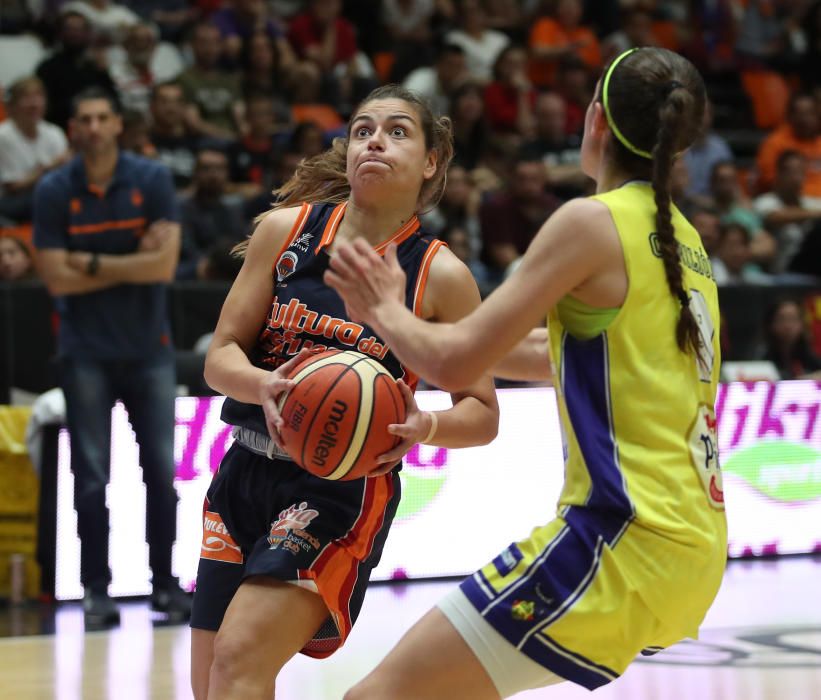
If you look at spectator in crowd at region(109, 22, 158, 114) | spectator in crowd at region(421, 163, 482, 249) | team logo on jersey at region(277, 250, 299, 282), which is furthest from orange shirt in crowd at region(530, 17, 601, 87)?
team logo on jersey at region(277, 250, 299, 282)

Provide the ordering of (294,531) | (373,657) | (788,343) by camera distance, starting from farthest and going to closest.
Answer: (788,343) → (373,657) → (294,531)

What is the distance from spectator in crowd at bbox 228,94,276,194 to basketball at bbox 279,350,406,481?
6977mm

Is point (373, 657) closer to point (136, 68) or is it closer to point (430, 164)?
point (430, 164)

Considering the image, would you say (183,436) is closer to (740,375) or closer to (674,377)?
(740,375)

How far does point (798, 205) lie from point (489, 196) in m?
2.95

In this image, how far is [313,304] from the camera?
317cm

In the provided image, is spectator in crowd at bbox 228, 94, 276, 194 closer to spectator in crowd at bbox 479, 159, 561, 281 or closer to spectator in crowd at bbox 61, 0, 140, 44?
spectator in crowd at bbox 61, 0, 140, 44

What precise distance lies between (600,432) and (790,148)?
985cm

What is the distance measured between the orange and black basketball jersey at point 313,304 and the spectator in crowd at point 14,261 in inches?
184

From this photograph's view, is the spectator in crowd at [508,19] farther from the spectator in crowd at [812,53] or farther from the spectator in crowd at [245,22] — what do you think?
the spectator in crowd at [812,53]

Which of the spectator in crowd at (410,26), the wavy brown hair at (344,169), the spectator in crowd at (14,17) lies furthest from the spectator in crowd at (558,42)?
the wavy brown hair at (344,169)

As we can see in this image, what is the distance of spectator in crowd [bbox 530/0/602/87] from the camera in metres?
12.2

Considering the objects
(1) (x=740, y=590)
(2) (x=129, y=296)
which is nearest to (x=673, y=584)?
(2) (x=129, y=296)

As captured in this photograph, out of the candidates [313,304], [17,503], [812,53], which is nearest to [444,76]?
[812,53]
